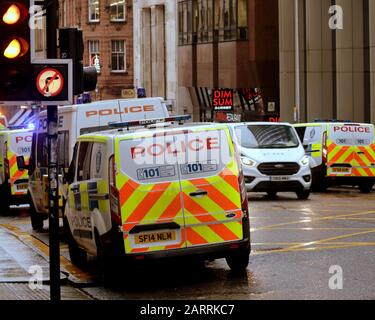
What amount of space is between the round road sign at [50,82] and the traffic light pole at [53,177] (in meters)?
0.28

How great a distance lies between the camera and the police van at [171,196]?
12.8m

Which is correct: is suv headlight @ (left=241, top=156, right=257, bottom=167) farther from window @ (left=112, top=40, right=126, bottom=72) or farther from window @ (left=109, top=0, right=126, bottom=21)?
window @ (left=109, top=0, right=126, bottom=21)

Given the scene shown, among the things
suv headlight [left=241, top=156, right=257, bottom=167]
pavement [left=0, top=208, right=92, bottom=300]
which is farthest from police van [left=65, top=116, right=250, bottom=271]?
suv headlight [left=241, top=156, right=257, bottom=167]

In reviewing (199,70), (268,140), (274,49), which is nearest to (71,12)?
(199,70)

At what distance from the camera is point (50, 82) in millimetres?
10453

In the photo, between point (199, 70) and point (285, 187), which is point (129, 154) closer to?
point (285, 187)

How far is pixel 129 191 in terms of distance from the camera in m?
12.9

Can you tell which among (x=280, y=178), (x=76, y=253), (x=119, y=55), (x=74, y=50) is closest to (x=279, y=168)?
(x=280, y=178)

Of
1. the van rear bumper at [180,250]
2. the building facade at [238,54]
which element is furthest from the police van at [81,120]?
the building facade at [238,54]

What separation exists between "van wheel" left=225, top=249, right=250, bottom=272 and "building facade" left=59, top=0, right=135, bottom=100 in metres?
72.3

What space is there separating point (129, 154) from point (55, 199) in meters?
2.21

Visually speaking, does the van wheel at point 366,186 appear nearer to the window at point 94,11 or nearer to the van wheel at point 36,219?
the van wheel at point 36,219

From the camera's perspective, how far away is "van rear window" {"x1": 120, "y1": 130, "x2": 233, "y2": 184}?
1297 cm

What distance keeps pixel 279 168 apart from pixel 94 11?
62378mm
